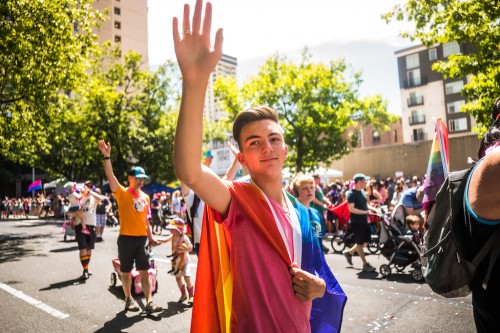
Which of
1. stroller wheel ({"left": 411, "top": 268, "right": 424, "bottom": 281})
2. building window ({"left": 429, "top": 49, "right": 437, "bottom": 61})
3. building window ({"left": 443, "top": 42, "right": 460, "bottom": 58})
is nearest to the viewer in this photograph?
stroller wheel ({"left": 411, "top": 268, "right": 424, "bottom": 281})

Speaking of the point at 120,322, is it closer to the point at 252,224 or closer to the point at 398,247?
the point at 252,224

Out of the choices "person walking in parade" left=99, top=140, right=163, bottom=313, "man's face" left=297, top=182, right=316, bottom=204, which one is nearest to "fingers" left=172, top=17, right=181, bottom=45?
"man's face" left=297, top=182, right=316, bottom=204

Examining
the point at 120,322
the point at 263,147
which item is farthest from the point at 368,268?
the point at 263,147

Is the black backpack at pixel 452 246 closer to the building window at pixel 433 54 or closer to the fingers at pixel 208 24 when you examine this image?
the fingers at pixel 208 24

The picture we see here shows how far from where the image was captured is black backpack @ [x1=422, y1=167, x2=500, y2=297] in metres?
1.66

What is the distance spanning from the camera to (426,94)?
5094 cm

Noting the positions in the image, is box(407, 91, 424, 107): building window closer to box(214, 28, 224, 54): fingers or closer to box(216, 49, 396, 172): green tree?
box(216, 49, 396, 172): green tree

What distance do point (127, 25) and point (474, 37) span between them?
184 feet

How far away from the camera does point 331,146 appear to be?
27.7 m

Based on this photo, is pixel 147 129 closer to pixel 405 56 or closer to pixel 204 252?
pixel 204 252

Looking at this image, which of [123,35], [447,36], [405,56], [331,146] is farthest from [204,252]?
[123,35]

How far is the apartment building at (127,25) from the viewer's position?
54.0m

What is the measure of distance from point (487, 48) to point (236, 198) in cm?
1128

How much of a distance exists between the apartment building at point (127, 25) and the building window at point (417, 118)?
40.2m
